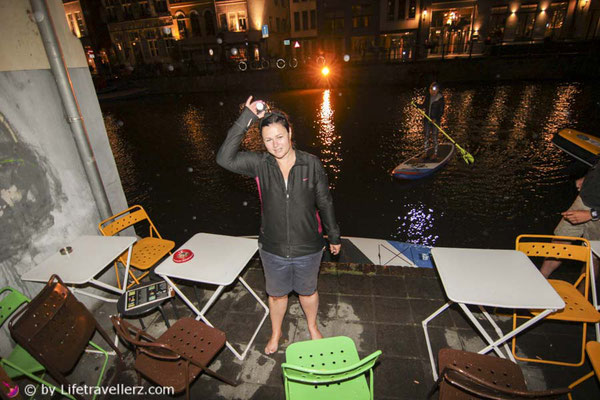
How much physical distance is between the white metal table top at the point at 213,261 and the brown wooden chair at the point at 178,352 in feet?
1.89

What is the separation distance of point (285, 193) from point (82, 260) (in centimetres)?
269

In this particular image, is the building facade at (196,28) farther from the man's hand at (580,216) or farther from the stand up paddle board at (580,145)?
the man's hand at (580,216)

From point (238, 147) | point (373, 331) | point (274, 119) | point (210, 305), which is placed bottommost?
point (373, 331)

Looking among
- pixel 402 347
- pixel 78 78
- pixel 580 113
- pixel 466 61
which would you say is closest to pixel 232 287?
pixel 402 347

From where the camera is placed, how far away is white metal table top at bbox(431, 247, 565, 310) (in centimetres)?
254

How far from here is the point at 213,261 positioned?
317cm

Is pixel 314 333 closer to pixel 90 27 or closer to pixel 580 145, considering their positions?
pixel 580 145

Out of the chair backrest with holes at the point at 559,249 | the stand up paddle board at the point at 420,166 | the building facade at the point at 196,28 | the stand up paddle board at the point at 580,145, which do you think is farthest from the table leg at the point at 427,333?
the building facade at the point at 196,28

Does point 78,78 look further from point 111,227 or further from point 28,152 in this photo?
point 111,227

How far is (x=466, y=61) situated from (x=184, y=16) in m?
35.8

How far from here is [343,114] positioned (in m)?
18.9

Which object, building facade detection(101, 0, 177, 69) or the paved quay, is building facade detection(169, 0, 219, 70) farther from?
the paved quay

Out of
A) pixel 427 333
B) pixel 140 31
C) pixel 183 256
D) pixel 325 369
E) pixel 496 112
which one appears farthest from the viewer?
pixel 140 31

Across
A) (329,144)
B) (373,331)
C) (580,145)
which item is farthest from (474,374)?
(329,144)
